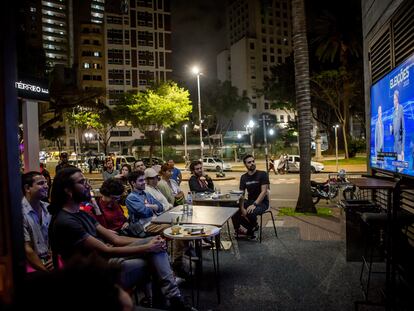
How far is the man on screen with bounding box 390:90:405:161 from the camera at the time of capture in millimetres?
4976

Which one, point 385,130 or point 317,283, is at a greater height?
point 385,130

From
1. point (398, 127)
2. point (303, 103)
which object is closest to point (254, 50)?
point (303, 103)

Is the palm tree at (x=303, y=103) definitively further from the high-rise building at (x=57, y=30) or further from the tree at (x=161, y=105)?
the high-rise building at (x=57, y=30)

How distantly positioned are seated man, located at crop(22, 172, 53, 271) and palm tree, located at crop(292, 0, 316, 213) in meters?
7.60

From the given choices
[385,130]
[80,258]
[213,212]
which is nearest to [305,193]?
[385,130]

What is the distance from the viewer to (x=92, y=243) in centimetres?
345

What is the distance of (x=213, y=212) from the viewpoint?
5836mm

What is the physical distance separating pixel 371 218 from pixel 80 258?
395 cm

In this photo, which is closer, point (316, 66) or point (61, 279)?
point (61, 279)

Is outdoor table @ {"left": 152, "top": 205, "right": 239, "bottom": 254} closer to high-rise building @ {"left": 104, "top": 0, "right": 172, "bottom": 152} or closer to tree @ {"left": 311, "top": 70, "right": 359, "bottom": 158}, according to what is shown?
tree @ {"left": 311, "top": 70, "right": 359, "bottom": 158}

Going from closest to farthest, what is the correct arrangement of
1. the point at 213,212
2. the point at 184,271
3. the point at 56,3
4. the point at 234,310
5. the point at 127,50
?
the point at 234,310
the point at 184,271
the point at 213,212
the point at 127,50
the point at 56,3

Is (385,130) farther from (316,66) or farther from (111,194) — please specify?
(316,66)

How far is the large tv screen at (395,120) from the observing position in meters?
4.67

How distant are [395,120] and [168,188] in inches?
178
